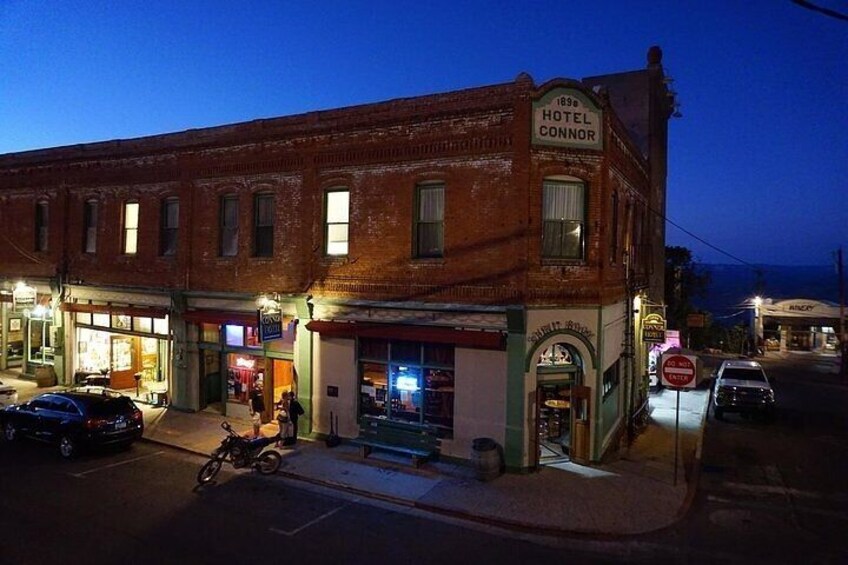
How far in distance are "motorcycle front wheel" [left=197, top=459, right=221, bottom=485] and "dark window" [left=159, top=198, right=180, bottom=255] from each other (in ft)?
29.4

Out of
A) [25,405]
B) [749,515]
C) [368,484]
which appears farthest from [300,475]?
[749,515]

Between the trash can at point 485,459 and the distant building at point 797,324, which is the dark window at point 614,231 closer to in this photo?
the trash can at point 485,459

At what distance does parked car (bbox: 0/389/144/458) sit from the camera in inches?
570

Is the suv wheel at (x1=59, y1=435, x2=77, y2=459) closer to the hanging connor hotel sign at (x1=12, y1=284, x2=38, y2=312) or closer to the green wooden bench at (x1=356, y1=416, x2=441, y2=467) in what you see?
the green wooden bench at (x1=356, y1=416, x2=441, y2=467)

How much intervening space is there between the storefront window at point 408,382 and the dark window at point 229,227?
18.6 feet

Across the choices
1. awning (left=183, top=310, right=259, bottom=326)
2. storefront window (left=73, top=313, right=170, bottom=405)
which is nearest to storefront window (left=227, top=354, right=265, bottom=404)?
awning (left=183, top=310, right=259, bottom=326)

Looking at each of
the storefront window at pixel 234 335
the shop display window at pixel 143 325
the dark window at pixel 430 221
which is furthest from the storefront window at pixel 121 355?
the dark window at pixel 430 221

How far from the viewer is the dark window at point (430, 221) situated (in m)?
15.1

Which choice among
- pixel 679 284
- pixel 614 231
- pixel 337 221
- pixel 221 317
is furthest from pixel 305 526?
pixel 679 284

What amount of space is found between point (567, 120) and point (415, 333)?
6.29m

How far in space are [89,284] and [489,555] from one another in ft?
61.3

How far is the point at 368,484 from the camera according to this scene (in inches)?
510

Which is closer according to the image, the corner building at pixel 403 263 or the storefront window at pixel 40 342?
the corner building at pixel 403 263

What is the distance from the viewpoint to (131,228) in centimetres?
2106
